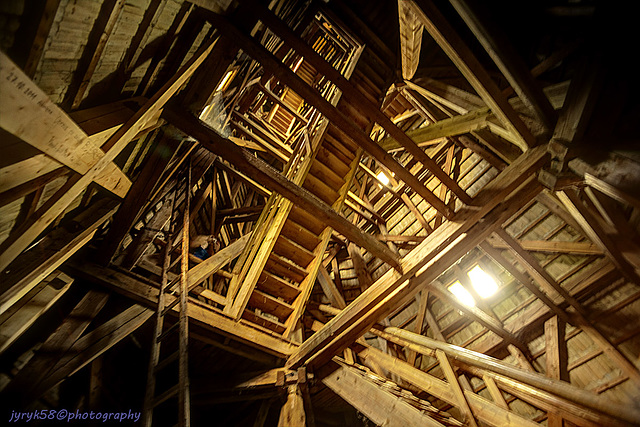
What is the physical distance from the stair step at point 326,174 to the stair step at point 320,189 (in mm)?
144

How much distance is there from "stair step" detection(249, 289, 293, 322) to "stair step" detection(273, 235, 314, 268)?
78 cm

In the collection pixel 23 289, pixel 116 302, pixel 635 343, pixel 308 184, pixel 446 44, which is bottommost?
pixel 635 343

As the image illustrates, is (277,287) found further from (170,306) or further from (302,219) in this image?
(170,306)

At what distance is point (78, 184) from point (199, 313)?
2.30m

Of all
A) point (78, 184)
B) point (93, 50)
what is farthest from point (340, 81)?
point (78, 184)

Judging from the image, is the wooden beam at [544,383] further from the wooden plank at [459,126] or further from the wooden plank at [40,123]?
the wooden plank at [40,123]

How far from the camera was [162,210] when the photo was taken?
14.5 ft

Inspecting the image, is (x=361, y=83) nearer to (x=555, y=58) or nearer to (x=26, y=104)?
(x=555, y=58)

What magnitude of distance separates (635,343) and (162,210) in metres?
8.34

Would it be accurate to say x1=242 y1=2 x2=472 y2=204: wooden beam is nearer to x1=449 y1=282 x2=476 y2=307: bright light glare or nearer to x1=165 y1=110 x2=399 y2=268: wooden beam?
x1=165 y1=110 x2=399 y2=268: wooden beam

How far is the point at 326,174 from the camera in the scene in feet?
18.4

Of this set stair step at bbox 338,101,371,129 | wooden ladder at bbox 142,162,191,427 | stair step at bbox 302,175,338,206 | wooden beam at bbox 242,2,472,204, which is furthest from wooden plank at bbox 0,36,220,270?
stair step at bbox 338,101,371,129

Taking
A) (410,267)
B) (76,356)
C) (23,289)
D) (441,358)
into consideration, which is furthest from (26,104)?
(441,358)

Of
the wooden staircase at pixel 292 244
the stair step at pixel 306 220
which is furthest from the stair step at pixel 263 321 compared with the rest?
the stair step at pixel 306 220
